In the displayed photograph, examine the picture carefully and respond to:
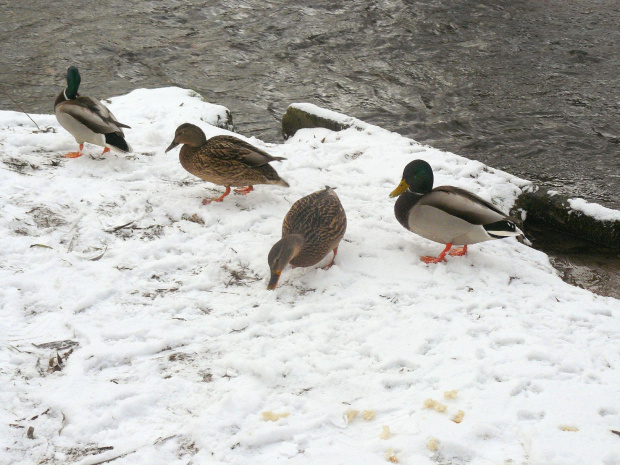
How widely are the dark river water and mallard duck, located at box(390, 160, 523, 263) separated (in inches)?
103

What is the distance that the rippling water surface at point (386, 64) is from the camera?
752 centimetres

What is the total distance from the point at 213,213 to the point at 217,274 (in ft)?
2.83

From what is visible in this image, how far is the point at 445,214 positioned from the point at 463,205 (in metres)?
Result: 0.14

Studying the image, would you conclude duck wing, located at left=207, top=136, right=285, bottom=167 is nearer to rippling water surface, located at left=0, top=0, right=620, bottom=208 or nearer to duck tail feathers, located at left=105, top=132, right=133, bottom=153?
duck tail feathers, located at left=105, top=132, right=133, bottom=153

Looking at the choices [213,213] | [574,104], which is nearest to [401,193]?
[213,213]

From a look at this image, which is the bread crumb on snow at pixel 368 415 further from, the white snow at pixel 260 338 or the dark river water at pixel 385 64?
the dark river water at pixel 385 64

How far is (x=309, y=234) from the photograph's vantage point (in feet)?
13.0

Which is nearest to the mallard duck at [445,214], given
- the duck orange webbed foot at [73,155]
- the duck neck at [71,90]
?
the duck orange webbed foot at [73,155]

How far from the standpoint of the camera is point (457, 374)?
3154 millimetres

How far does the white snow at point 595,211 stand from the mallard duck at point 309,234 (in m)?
2.38

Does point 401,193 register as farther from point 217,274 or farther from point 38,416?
point 38,416

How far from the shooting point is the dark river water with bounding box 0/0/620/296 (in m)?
7.51

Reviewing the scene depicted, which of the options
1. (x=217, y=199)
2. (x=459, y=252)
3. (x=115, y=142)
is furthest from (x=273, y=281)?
(x=115, y=142)

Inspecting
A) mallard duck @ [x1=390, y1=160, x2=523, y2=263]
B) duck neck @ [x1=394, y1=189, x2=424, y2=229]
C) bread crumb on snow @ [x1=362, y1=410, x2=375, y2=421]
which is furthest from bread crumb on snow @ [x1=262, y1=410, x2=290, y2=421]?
duck neck @ [x1=394, y1=189, x2=424, y2=229]
